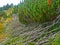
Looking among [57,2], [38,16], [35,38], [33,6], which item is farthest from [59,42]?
[33,6]

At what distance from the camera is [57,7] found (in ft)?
32.9

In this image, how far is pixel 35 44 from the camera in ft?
25.2

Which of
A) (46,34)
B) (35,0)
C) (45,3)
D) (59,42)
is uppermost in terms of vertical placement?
(35,0)

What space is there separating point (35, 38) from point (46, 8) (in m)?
2.55

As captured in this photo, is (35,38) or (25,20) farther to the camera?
(25,20)

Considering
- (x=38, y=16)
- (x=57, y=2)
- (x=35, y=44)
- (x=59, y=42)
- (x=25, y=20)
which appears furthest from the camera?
(x=25, y=20)

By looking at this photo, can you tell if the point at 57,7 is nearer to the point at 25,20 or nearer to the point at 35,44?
the point at 35,44

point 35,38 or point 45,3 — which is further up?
point 45,3

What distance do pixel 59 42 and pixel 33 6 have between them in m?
6.16

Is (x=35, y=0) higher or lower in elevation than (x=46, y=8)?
higher

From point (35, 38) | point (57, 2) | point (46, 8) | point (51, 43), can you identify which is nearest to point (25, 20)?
point (46, 8)

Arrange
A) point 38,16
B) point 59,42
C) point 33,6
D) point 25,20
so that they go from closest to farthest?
point 59,42, point 38,16, point 33,6, point 25,20

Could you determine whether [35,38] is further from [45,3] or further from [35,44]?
[45,3]

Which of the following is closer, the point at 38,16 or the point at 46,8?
the point at 46,8
